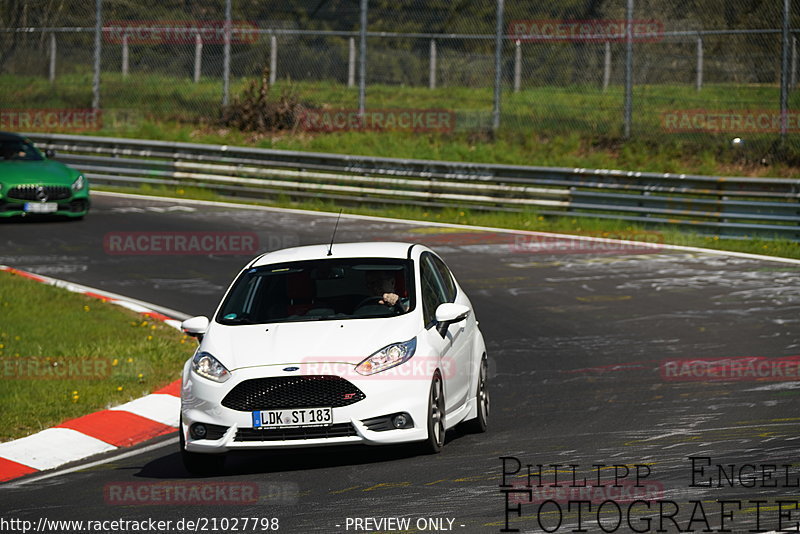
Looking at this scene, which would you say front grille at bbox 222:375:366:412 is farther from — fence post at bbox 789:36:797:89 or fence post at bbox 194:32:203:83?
fence post at bbox 194:32:203:83

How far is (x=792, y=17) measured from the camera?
21234mm

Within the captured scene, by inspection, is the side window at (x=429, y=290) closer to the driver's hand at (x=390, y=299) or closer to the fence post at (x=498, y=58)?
the driver's hand at (x=390, y=299)

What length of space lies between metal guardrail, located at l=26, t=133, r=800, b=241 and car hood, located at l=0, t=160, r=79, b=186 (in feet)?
14.0

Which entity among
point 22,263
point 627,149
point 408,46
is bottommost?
point 22,263

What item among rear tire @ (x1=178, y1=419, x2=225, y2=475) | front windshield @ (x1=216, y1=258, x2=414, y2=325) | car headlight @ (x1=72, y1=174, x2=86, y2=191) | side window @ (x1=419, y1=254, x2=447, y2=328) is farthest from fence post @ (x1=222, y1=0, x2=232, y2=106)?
rear tire @ (x1=178, y1=419, x2=225, y2=475)

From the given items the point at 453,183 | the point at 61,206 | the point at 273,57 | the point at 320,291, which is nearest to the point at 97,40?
the point at 273,57

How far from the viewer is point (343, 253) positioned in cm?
1013

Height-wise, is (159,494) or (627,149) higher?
→ (627,149)

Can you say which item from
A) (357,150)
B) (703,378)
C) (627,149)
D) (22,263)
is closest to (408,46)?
(357,150)

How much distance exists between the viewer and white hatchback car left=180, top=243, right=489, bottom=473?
27.8ft

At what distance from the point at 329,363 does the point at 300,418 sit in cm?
41

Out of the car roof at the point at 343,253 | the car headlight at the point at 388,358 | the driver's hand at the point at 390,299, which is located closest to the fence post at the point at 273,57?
the car roof at the point at 343,253

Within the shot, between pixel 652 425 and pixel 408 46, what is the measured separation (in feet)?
58.3

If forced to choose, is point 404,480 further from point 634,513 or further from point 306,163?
point 306,163
